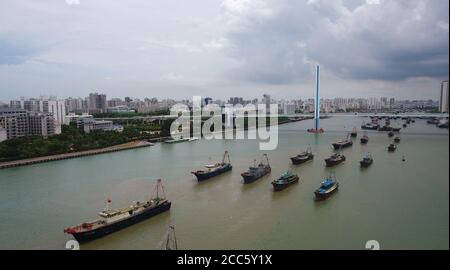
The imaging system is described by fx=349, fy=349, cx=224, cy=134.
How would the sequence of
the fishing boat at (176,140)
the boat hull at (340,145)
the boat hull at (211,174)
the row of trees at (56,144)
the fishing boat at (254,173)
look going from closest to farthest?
the fishing boat at (254,173)
the boat hull at (211,174)
the row of trees at (56,144)
the boat hull at (340,145)
the fishing boat at (176,140)

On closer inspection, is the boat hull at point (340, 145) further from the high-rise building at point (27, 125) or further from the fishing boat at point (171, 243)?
the high-rise building at point (27, 125)

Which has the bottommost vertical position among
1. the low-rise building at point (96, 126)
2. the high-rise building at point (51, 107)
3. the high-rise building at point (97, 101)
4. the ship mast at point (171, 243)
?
the ship mast at point (171, 243)

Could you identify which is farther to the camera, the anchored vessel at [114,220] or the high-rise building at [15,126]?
the high-rise building at [15,126]

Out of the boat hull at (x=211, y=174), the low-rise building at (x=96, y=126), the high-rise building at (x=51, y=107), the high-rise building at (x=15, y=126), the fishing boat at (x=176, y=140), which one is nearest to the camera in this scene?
the boat hull at (x=211, y=174)

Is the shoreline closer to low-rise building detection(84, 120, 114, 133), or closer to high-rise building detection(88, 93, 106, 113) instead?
low-rise building detection(84, 120, 114, 133)

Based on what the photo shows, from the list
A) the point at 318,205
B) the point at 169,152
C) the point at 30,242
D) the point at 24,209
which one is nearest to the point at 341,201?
the point at 318,205

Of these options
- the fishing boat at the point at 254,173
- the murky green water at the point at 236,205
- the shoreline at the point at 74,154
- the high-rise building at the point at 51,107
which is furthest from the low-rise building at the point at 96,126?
the fishing boat at the point at 254,173
